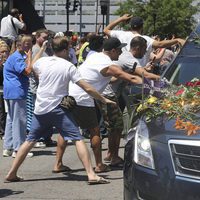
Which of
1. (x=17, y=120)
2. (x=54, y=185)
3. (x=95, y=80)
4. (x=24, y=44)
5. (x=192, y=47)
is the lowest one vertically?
(x=54, y=185)

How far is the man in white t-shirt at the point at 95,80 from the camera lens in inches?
286

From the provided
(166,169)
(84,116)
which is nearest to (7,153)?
(84,116)

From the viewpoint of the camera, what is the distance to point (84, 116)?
7410mm

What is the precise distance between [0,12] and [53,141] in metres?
14.7

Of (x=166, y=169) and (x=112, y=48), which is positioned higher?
(x=112, y=48)

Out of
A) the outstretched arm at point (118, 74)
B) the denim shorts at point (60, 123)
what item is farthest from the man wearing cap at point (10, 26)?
the denim shorts at point (60, 123)

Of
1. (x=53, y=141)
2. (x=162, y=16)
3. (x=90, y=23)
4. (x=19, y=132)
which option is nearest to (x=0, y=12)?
(x=53, y=141)

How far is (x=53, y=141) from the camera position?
10234 millimetres

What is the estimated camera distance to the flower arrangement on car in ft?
15.5

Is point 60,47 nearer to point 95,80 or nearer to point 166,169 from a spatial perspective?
point 95,80

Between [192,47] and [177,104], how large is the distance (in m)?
1.65

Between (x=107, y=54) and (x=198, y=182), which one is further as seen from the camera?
(x=107, y=54)

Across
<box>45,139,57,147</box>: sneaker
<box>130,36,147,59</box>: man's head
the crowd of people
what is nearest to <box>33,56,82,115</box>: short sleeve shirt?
the crowd of people

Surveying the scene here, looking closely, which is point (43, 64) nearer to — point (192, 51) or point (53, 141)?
point (192, 51)
